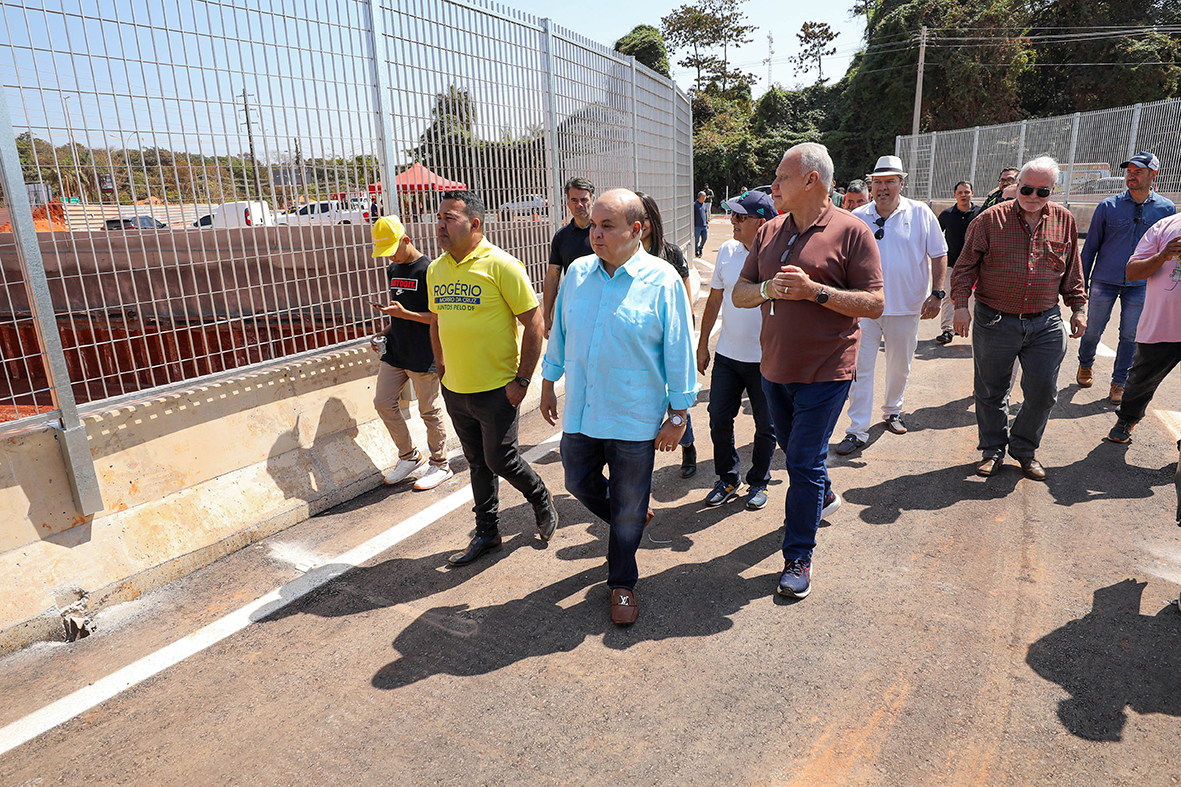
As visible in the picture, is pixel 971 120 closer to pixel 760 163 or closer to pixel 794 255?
pixel 760 163

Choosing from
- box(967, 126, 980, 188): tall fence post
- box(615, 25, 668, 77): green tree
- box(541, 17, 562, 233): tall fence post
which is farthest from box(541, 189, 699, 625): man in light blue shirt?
box(615, 25, 668, 77): green tree

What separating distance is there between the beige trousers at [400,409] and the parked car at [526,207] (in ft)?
7.15

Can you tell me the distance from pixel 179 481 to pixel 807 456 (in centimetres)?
339

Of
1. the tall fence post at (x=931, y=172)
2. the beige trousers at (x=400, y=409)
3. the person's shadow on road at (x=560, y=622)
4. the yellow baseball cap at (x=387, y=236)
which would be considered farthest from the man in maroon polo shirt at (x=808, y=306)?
the tall fence post at (x=931, y=172)

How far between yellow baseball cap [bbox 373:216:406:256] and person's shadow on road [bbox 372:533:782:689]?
2419mm

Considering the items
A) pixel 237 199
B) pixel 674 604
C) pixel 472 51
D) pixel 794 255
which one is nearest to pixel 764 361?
pixel 794 255

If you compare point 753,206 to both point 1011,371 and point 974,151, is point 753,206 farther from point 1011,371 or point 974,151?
point 974,151

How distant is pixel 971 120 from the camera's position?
140ft

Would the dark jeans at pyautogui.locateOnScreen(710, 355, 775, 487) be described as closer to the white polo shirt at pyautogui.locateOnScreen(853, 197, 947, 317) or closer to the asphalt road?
the asphalt road

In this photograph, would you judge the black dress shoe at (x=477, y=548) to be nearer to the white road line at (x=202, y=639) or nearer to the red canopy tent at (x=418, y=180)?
the white road line at (x=202, y=639)

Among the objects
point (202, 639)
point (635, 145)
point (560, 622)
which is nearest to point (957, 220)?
point (635, 145)

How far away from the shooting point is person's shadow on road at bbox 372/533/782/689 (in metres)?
3.20

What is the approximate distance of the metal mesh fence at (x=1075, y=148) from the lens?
621 inches

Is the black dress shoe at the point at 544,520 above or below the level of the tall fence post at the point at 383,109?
below
